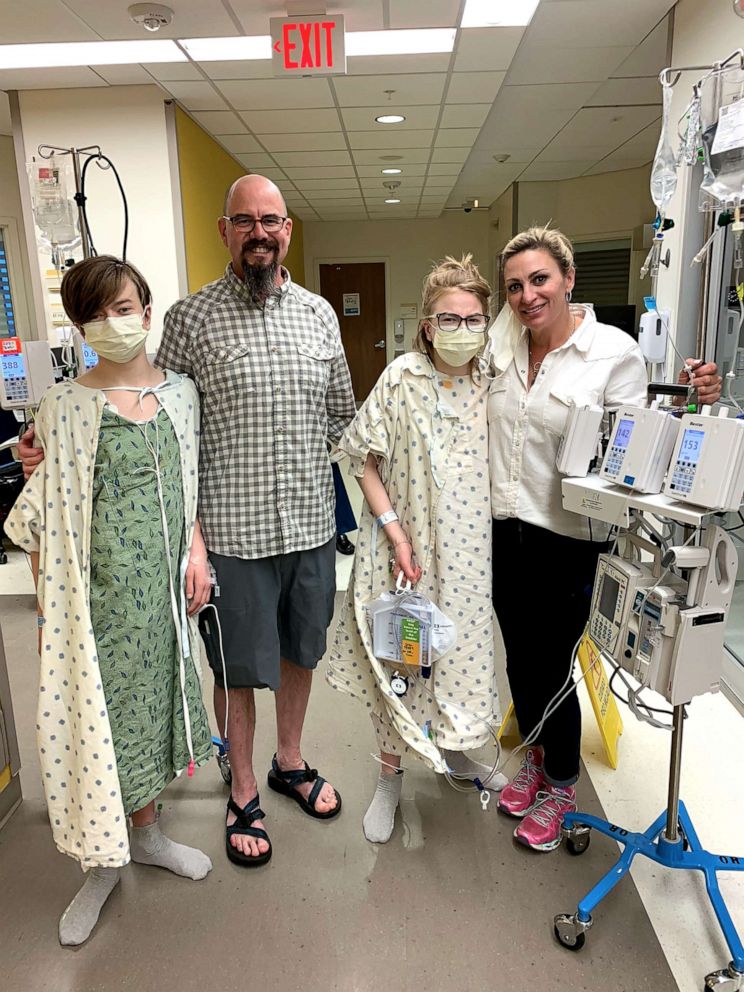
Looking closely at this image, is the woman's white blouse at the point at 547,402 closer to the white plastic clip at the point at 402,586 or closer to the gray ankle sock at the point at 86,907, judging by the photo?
the white plastic clip at the point at 402,586

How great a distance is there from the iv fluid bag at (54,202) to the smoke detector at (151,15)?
2.35ft

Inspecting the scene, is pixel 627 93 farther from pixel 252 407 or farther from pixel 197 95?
pixel 252 407

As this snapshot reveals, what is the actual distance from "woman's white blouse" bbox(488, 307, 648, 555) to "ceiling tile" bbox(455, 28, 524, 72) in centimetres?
252

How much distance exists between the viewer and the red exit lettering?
10.0ft

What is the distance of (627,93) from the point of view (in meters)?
4.51

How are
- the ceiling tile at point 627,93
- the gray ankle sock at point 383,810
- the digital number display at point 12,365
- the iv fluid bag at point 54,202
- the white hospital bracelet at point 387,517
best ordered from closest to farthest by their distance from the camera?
the white hospital bracelet at point 387,517 → the gray ankle sock at point 383,810 → the digital number display at point 12,365 → the iv fluid bag at point 54,202 → the ceiling tile at point 627,93

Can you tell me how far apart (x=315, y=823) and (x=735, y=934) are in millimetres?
1043

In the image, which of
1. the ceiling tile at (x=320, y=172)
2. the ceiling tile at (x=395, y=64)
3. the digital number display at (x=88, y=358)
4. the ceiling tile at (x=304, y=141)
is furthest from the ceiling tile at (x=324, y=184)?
the digital number display at (x=88, y=358)

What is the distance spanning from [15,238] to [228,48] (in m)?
3.01

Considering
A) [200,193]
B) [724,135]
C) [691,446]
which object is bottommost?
[691,446]

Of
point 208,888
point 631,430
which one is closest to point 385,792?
point 208,888

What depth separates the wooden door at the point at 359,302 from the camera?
9656 millimetres

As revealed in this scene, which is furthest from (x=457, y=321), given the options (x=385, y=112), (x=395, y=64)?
(x=385, y=112)

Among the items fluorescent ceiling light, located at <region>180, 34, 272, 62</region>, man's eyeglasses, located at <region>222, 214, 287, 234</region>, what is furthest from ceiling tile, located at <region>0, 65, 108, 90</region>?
man's eyeglasses, located at <region>222, 214, 287, 234</region>
